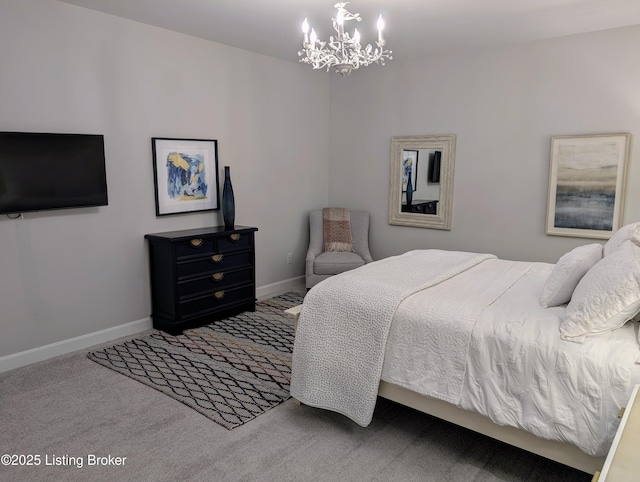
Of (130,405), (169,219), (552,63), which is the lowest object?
(130,405)

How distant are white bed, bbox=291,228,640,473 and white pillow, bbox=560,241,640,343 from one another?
0.02 metres

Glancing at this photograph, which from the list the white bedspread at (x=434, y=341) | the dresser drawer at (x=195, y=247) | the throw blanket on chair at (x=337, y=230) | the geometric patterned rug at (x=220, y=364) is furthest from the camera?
the throw blanket on chair at (x=337, y=230)

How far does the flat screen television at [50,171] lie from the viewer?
3.19 meters

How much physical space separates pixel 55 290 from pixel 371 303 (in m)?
2.49

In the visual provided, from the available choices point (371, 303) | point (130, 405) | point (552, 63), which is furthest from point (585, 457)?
point (552, 63)

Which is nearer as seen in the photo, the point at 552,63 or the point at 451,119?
the point at 552,63

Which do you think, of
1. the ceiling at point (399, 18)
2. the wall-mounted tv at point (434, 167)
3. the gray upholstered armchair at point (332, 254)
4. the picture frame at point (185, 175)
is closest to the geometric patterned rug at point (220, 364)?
the gray upholstered armchair at point (332, 254)

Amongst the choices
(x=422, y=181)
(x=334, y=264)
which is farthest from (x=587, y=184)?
(x=334, y=264)

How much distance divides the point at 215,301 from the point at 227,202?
3.02ft

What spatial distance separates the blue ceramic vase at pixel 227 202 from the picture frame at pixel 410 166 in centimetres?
194

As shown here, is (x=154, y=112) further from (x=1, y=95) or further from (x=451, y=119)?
(x=451, y=119)

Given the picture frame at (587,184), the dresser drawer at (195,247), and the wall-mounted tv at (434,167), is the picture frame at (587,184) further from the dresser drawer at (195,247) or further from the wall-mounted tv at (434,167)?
the dresser drawer at (195,247)

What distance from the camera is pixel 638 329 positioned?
2.09 meters

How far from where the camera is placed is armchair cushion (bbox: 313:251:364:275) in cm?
507
